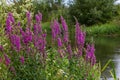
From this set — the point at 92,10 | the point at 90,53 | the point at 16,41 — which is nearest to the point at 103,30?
the point at 92,10

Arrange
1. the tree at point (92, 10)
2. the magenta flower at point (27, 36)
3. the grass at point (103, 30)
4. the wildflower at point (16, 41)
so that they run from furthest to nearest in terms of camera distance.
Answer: the tree at point (92, 10)
the grass at point (103, 30)
the magenta flower at point (27, 36)
the wildflower at point (16, 41)

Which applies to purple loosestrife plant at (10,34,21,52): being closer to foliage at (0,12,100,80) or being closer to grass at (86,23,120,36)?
foliage at (0,12,100,80)

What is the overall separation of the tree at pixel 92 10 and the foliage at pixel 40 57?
29.0 metres

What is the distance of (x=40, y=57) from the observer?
5.08m

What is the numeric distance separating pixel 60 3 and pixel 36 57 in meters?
39.9

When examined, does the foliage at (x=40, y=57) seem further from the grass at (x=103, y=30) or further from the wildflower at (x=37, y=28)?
the grass at (x=103, y=30)

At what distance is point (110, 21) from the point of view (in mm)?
36688

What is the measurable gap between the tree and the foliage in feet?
95.2

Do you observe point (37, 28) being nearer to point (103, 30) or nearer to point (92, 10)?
point (103, 30)

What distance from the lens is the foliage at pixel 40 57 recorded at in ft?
16.9

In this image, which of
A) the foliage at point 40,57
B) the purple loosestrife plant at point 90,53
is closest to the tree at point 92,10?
the foliage at point 40,57

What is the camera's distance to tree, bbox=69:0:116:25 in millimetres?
34938

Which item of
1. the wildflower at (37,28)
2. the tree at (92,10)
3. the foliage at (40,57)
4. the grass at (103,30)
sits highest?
the wildflower at (37,28)

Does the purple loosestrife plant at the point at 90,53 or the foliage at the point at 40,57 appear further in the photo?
the purple loosestrife plant at the point at 90,53
